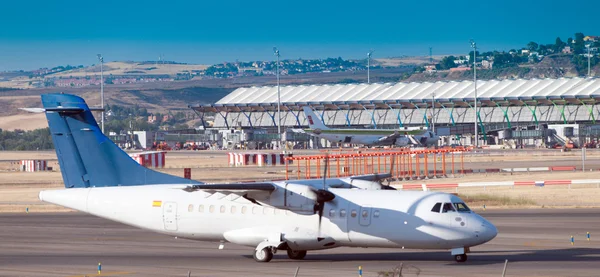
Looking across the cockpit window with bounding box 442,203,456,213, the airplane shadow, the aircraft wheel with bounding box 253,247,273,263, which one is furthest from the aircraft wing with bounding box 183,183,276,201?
the cockpit window with bounding box 442,203,456,213

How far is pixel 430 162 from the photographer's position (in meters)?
100

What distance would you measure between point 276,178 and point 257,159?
22.3 m

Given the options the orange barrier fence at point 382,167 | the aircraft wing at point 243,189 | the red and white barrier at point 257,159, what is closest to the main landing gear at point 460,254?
the aircraft wing at point 243,189

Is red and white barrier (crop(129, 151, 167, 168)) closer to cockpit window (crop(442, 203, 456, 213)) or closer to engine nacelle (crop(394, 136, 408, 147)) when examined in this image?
engine nacelle (crop(394, 136, 408, 147))

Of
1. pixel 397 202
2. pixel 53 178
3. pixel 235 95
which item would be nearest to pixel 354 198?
pixel 397 202

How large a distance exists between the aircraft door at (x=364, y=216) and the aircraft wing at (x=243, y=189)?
2985 millimetres

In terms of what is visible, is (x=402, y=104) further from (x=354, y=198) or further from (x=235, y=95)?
(x=354, y=198)

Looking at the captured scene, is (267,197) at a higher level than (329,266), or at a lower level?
higher

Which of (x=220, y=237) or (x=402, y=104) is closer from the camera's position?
(x=220, y=237)

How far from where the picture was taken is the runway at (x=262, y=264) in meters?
29.7

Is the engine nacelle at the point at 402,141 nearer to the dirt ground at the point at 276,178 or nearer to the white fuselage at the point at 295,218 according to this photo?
the dirt ground at the point at 276,178

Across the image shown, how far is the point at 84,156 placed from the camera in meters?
35.2

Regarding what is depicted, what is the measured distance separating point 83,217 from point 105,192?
18615mm

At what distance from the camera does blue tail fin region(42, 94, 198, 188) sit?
1387 inches
